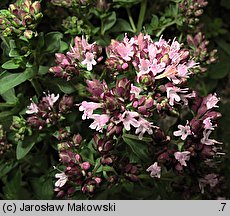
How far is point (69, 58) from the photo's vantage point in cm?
192

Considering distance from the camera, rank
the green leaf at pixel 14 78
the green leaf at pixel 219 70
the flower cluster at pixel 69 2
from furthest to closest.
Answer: the green leaf at pixel 219 70
the flower cluster at pixel 69 2
the green leaf at pixel 14 78

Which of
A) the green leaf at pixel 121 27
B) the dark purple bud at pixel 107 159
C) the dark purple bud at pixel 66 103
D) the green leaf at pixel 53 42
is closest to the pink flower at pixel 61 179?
the dark purple bud at pixel 107 159

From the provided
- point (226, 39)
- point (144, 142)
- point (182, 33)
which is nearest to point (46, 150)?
point (144, 142)

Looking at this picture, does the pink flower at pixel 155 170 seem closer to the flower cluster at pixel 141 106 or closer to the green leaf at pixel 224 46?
the flower cluster at pixel 141 106

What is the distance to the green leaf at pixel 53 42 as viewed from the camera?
201 cm

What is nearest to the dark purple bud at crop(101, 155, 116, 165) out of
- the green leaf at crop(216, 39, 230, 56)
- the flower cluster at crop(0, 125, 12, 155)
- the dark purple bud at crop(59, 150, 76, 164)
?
the dark purple bud at crop(59, 150, 76, 164)

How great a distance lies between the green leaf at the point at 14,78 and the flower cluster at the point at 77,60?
0.09 m

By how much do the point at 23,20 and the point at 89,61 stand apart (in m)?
0.28

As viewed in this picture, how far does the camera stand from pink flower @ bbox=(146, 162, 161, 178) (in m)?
1.85

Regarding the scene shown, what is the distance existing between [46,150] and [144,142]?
67cm

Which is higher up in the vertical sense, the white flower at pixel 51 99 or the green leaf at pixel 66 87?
the green leaf at pixel 66 87

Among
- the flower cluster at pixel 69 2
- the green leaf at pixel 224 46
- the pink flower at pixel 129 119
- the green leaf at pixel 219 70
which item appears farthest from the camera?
the green leaf at pixel 224 46

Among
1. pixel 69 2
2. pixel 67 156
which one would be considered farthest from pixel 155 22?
pixel 67 156

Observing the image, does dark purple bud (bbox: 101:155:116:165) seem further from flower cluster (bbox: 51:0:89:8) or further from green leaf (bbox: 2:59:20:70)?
flower cluster (bbox: 51:0:89:8)
